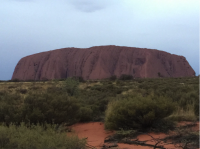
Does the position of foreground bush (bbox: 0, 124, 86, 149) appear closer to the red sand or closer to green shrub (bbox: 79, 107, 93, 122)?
the red sand

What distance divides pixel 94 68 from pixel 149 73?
54.7ft

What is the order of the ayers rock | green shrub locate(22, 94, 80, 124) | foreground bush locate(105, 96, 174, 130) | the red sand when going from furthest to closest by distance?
1. the ayers rock
2. green shrub locate(22, 94, 80, 124)
3. foreground bush locate(105, 96, 174, 130)
4. the red sand

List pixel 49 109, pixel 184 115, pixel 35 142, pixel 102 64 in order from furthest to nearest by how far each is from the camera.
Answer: pixel 102 64
pixel 184 115
pixel 49 109
pixel 35 142

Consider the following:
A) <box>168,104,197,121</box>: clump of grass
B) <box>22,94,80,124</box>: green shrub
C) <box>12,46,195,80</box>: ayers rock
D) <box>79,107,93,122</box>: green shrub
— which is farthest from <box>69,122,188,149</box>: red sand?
<box>12,46,195,80</box>: ayers rock

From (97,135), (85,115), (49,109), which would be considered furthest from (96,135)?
(85,115)

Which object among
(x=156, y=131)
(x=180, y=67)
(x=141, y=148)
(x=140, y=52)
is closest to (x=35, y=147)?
(x=141, y=148)

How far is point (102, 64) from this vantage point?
67688mm

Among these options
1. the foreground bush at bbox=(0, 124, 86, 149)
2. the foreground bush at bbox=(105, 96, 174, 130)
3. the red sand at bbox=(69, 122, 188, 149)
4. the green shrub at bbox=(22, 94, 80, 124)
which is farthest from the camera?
the green shrub at bbox=(22, 94, 80, 124)

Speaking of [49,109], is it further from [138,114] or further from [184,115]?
[184,115]

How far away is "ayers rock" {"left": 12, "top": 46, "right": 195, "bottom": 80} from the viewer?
216ft

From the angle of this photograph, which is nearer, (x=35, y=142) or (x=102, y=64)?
(x=35, y=142)

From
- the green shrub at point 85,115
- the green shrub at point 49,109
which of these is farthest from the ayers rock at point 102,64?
the green shrub at point 49,109

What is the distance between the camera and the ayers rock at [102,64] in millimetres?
65812

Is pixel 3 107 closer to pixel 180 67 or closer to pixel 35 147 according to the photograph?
pixel 35 147
